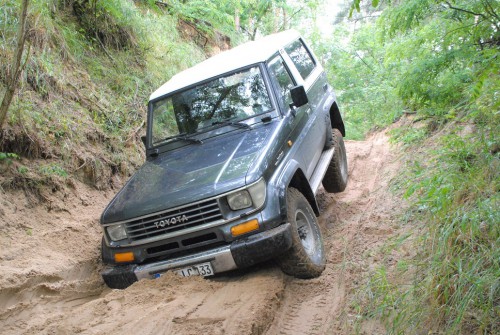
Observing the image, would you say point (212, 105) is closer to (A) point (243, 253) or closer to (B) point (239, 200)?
(B) point (239, 200)

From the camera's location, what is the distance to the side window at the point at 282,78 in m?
4.39

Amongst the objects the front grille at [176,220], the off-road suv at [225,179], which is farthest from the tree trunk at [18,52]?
the front grille at [176,220]

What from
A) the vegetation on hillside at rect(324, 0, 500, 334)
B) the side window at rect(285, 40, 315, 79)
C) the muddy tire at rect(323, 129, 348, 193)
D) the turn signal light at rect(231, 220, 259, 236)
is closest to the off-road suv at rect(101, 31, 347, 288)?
the turn signal light at rect(231, 220, 259, 236)

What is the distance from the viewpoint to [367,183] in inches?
247

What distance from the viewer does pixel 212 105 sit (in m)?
4.41

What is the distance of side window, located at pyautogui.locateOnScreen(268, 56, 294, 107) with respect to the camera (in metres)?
4.39

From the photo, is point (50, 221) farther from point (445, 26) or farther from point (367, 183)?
point (445, 26)

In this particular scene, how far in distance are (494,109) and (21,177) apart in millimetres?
4390

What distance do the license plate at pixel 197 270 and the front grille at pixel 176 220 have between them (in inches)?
11.7

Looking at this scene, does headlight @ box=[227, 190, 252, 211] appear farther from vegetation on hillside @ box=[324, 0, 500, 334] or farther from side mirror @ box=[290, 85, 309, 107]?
side mirror @ box=[290, 85, 309, 107]

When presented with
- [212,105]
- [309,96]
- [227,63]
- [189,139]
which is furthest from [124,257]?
[309,96]

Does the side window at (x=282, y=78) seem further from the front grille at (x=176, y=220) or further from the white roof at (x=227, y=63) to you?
the front grille at (x=176, y=220)

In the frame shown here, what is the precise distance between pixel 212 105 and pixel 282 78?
81 centimetres

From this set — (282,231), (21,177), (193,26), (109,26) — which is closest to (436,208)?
(282,231)
